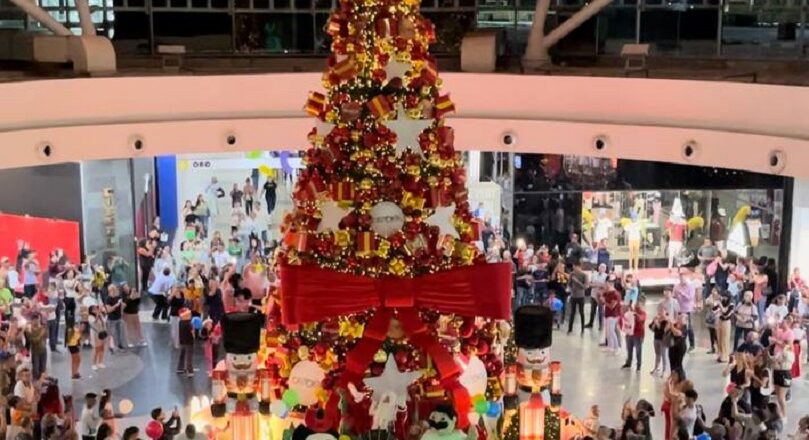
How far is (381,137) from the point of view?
7227mm

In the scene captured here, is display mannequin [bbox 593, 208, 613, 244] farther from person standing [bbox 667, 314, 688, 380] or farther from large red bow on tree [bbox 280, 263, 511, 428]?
large red bow on tree [bbox 280, 263, 511, 428]

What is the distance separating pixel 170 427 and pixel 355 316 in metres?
3.08

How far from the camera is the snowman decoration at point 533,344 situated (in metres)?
7.96

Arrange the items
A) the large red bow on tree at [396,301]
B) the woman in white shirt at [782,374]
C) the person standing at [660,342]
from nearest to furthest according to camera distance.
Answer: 1. the large red bow on tree at [396,301]
2. the woman in white shirt at [782,374]
3. the person standing at [660,342]

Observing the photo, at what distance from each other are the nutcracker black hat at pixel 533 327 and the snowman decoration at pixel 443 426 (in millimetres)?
929

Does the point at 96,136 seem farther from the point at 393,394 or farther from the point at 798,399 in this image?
the point at 798,399

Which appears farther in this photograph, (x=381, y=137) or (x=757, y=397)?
(x=757, y=397)

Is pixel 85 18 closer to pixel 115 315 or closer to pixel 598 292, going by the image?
pixel 115 315

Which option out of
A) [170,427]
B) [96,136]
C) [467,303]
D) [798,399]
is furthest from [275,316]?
[798,399]

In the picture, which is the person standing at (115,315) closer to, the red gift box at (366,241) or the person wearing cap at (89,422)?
the person wearing cap at (89,422)

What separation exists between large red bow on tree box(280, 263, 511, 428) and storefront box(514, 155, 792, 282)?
34.4 ft

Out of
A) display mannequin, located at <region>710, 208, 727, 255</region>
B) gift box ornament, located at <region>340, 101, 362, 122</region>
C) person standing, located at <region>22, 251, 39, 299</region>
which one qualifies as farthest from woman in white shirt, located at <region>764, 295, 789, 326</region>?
person standing, located at <region>22, 251, 39, 299</region>

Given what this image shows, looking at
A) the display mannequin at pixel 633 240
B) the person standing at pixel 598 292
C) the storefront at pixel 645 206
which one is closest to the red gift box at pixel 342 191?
the person standing at pixel 598 292

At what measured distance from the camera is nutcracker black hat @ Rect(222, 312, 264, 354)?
7738mm
